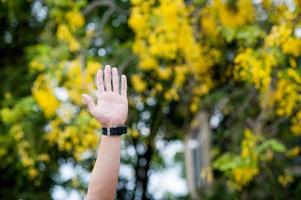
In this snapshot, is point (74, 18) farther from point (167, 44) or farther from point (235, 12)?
point (235, 12)

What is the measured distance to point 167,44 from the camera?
24.3 ft

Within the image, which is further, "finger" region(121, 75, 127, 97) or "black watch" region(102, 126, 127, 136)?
"finger" region(121, 75, 127, 97)

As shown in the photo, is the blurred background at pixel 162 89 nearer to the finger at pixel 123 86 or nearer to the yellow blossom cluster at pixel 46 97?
the yellow blossom cluster at pixel 46 97

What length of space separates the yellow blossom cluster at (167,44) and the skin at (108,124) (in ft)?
15.0

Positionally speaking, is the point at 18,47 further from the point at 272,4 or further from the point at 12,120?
the point at 272,4

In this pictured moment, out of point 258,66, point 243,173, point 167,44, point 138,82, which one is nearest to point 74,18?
point 167,44

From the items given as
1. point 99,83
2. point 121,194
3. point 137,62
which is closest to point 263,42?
point 137,62

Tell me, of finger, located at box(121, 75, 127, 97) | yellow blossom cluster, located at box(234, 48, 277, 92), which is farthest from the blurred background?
finger, located at box(121, 75, 127, 97)

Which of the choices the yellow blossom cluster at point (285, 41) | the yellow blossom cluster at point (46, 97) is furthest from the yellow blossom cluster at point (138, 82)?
the yellow blossom cluster at point (285, 41)

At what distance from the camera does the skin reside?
2.17 meters

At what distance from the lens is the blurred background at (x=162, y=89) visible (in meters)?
7.14

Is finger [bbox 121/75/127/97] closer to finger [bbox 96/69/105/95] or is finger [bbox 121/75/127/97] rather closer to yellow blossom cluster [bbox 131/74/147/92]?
finger [bbox 96/69/105/95]

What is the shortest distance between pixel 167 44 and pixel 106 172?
5.28 metres

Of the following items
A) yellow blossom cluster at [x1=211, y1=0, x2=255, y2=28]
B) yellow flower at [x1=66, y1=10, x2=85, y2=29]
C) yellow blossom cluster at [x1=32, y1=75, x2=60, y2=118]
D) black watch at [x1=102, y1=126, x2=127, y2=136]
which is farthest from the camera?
yellow flower at [x1=66, y1=10, x2=85, y2=29]
